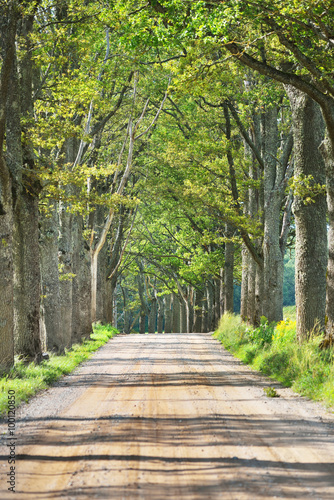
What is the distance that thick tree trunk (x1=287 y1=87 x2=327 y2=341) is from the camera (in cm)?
1210

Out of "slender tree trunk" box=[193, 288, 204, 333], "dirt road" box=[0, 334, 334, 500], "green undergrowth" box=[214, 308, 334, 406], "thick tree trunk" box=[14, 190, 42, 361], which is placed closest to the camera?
"dirt road" box=[0, 334, 334, 500]

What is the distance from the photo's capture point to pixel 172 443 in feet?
20.2

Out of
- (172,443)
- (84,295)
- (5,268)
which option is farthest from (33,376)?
(84,295)

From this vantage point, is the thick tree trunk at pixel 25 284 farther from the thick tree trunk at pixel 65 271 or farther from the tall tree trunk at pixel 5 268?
the thick tree trunk at pixel 65 271

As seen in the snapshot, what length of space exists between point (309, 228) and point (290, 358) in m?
2.85

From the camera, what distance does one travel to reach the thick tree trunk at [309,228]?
12.1 meters

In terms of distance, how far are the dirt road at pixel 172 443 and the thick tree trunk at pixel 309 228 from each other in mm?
1938

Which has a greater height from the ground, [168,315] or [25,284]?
[25,284]

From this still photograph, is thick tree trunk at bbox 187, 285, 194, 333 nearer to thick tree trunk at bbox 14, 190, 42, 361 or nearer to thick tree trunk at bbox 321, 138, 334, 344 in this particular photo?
thick tree trunk at bbox 14, 190, 42, 361

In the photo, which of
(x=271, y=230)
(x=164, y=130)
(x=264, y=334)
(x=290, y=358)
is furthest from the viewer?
(x=164, y=130)

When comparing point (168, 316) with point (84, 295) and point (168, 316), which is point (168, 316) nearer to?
point (168, 316)

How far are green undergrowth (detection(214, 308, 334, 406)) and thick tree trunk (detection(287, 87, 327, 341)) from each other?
2.09 ft

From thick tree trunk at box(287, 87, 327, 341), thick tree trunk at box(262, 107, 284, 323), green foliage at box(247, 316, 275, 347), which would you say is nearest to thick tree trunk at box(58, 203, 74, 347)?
green foliage at box(247, 316, 275, 347)

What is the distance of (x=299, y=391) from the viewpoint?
31.6 ft
